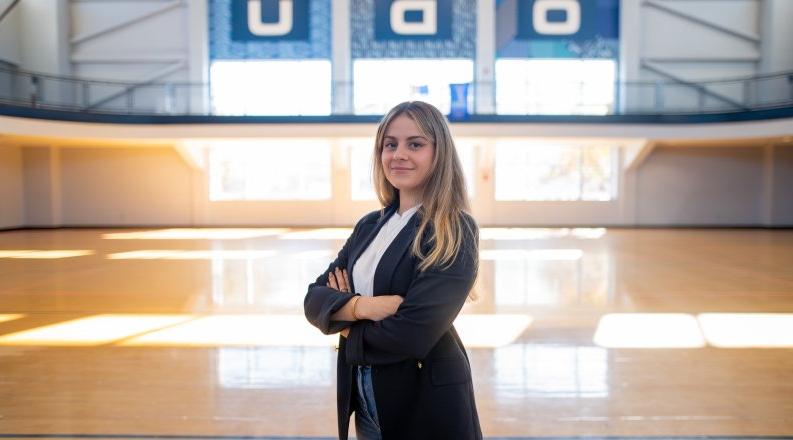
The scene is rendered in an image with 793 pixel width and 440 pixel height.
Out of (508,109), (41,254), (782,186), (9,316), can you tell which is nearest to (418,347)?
(9,316)

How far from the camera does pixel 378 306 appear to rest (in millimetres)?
1710

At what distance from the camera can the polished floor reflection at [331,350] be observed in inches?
146

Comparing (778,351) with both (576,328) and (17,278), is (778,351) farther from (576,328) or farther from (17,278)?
(17,278)

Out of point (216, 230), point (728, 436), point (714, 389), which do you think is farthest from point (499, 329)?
point (216, 230)

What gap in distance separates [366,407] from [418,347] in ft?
1.17

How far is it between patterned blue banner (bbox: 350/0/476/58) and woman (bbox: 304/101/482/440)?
21.0 m

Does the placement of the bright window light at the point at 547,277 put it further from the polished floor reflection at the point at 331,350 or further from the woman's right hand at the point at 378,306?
the woman's right hand at the point at 378,306

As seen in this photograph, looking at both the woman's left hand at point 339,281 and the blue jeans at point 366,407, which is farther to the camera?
the woman's left hand at point 339,281

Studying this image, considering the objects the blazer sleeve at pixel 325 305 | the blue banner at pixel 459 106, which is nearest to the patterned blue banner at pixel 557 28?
the blue banner at pixel 459 106

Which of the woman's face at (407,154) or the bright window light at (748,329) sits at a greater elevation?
the woman's face at (407,154)

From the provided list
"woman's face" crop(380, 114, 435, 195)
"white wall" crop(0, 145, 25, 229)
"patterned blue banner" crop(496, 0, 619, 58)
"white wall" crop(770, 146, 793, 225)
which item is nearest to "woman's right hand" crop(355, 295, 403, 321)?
"woman's face" crop(380, 114, 435, 195)

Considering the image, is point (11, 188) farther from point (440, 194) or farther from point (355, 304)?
point (440, 194)

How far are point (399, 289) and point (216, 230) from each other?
66.1 ft

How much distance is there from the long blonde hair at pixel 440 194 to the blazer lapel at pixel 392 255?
0.03m
